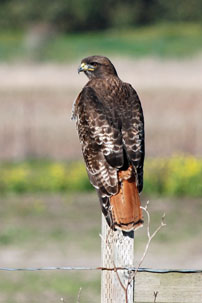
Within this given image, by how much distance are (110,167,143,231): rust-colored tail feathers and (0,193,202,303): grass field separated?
14.4ft

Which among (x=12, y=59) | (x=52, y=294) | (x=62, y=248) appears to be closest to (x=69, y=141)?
(x=62, y=248)

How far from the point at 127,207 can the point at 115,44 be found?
27.3 meters

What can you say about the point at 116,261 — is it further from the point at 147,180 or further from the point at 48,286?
the point at 147,180

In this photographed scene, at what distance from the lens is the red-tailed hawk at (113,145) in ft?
12.6

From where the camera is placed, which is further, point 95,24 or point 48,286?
point 95,24

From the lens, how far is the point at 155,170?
13.9 m

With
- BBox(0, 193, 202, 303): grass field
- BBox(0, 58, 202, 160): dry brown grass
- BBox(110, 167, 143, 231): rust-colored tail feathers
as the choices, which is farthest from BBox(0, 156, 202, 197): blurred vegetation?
BBox(110, 167, 143, 231): rust-colored tail feathers

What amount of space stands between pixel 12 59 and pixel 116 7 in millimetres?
9197

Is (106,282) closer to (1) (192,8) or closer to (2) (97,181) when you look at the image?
(2) (97,181)

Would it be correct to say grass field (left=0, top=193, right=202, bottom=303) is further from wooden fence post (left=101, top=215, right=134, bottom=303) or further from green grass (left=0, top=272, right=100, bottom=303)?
wooden fence post (left=101, top=215, right=134, bottom=303)

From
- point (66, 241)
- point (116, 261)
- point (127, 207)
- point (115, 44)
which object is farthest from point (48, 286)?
point (115, 44)

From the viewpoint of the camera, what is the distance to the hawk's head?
17.0 ft

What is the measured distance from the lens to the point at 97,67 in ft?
17.2

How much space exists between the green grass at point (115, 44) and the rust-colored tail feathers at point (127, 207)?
24.0 meters
